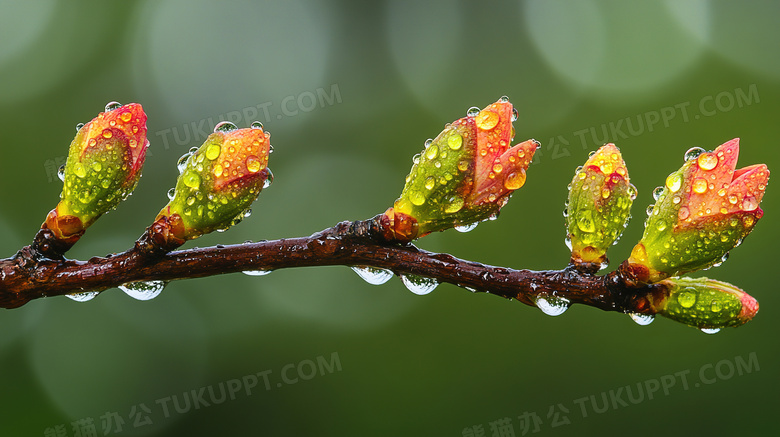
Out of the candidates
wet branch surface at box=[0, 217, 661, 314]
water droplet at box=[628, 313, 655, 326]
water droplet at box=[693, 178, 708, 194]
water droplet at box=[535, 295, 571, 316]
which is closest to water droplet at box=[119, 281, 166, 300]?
wet branch surface at box=[0, 217, 661, 314]

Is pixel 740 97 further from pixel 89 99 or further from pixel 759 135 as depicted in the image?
pixel 89 99

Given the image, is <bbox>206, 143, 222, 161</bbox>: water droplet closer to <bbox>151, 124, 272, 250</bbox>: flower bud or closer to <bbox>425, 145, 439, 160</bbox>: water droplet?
<bbox>151, 124, 272, 250</bbox>: flower bud

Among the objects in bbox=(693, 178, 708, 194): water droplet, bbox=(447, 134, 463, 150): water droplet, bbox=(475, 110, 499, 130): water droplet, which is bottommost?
bbox=(693, 178, 708, 194): water droplet

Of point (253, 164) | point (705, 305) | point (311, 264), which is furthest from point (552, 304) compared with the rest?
point (253, 164)

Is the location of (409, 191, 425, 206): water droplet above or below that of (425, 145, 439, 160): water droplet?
below

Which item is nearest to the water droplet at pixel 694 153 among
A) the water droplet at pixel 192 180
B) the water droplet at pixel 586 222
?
the water droplet at pixel 586 222

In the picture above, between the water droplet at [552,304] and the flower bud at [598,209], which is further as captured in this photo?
the flower bud at [598,209]

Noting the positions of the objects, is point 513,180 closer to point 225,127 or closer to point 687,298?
point 687,298

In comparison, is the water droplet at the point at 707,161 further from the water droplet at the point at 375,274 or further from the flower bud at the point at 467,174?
the water droplet at the point at 375,274
